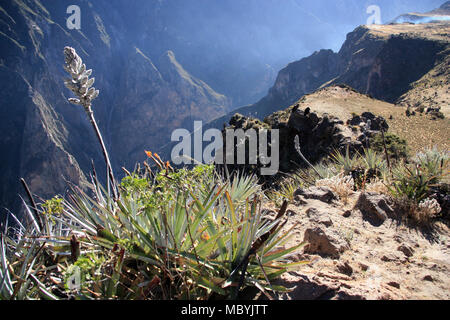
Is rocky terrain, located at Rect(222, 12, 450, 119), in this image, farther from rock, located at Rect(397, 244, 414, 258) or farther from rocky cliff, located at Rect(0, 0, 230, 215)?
rocky cliff, located at Rect(0, 0, 230, 215)

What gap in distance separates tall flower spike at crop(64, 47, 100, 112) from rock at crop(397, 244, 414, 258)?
441cm

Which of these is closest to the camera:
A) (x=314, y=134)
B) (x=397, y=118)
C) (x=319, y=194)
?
(x=319, y=194)

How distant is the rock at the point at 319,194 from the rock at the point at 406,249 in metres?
1.45

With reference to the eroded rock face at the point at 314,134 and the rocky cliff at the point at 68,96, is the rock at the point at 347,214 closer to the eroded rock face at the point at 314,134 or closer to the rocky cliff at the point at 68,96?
the eroded rock face at the point at 314,134

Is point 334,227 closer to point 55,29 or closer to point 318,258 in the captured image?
point 318,258

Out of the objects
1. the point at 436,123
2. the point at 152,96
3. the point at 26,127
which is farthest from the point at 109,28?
the point at 436,123

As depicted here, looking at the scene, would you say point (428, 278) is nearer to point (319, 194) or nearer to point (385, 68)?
point (319, 194)

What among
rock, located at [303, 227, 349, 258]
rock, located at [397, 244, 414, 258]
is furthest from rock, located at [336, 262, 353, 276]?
rock, located at [397, 244, 414, 258]

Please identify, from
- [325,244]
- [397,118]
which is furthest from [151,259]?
[397,118]

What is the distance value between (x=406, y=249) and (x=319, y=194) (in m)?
1.61

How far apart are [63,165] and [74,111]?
3943 centimetres

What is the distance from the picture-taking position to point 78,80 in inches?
137

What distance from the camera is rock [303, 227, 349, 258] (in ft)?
8.89

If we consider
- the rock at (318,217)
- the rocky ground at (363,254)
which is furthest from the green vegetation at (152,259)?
the rock at (318,217)
